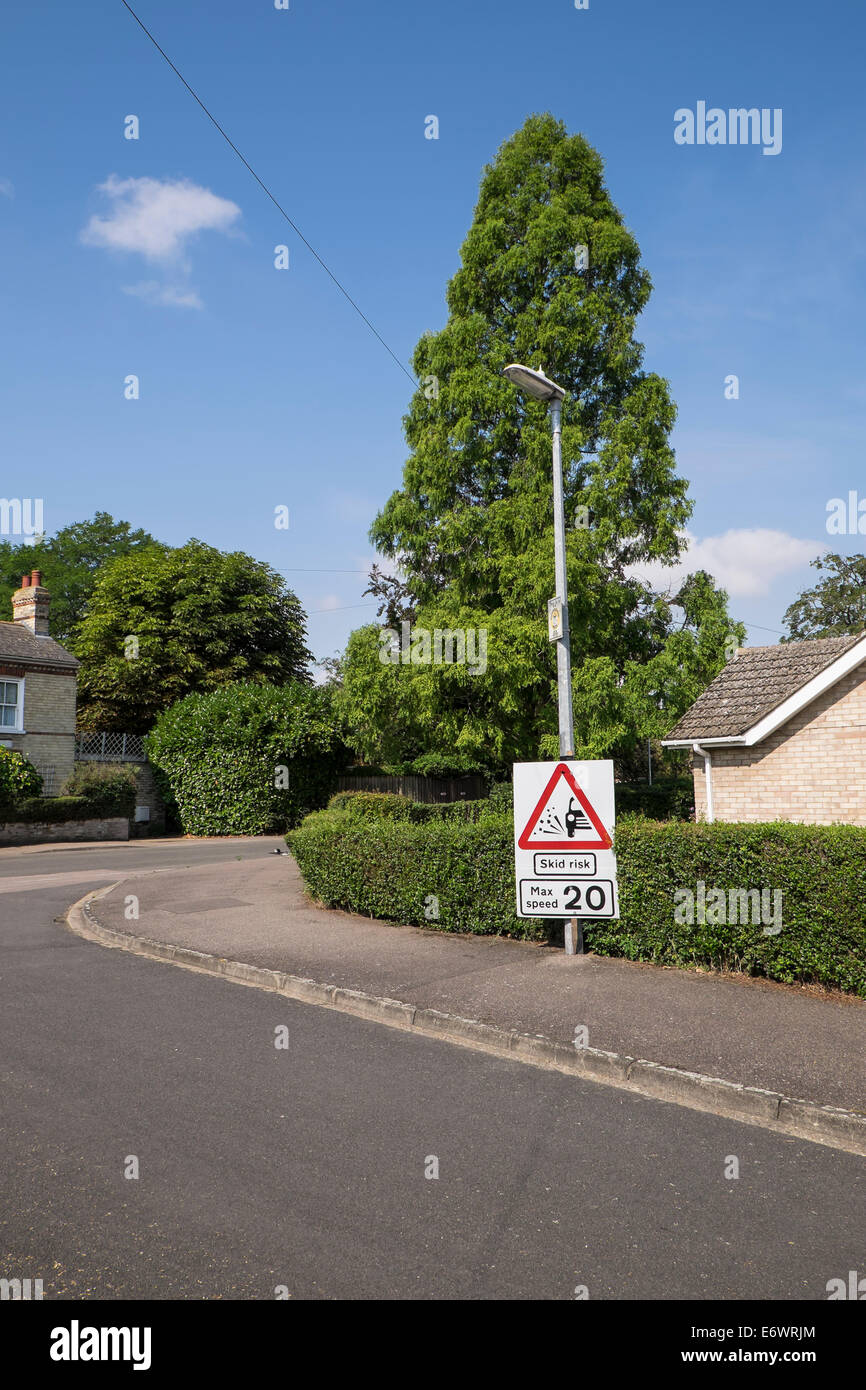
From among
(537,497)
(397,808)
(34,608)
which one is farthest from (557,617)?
(34,608)

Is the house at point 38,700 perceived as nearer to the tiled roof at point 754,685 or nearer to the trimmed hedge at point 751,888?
the tiled roof at point 754,685

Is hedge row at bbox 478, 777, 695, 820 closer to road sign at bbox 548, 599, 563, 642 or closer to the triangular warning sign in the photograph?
road sign at bbox 548, 599, 563, 642

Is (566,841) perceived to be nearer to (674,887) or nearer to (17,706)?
(674,887)

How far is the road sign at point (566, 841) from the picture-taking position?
27.6ft

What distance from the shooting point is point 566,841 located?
8.51 m

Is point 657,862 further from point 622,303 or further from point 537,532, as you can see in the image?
point 622,303

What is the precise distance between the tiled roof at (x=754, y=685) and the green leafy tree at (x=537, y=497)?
2.89 m

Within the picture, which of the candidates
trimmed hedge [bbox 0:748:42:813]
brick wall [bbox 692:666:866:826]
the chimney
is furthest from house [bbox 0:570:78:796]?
brick wall [bbox 692:666:866:826]

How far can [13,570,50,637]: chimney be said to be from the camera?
33594 mm

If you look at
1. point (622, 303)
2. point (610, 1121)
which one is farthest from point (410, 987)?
point (622, 303)

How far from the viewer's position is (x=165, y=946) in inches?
381

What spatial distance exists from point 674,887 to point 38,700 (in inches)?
1108

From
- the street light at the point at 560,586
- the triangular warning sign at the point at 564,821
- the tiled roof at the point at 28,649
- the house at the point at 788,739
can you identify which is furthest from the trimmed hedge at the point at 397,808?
the tiled roof at the point at 28,649
